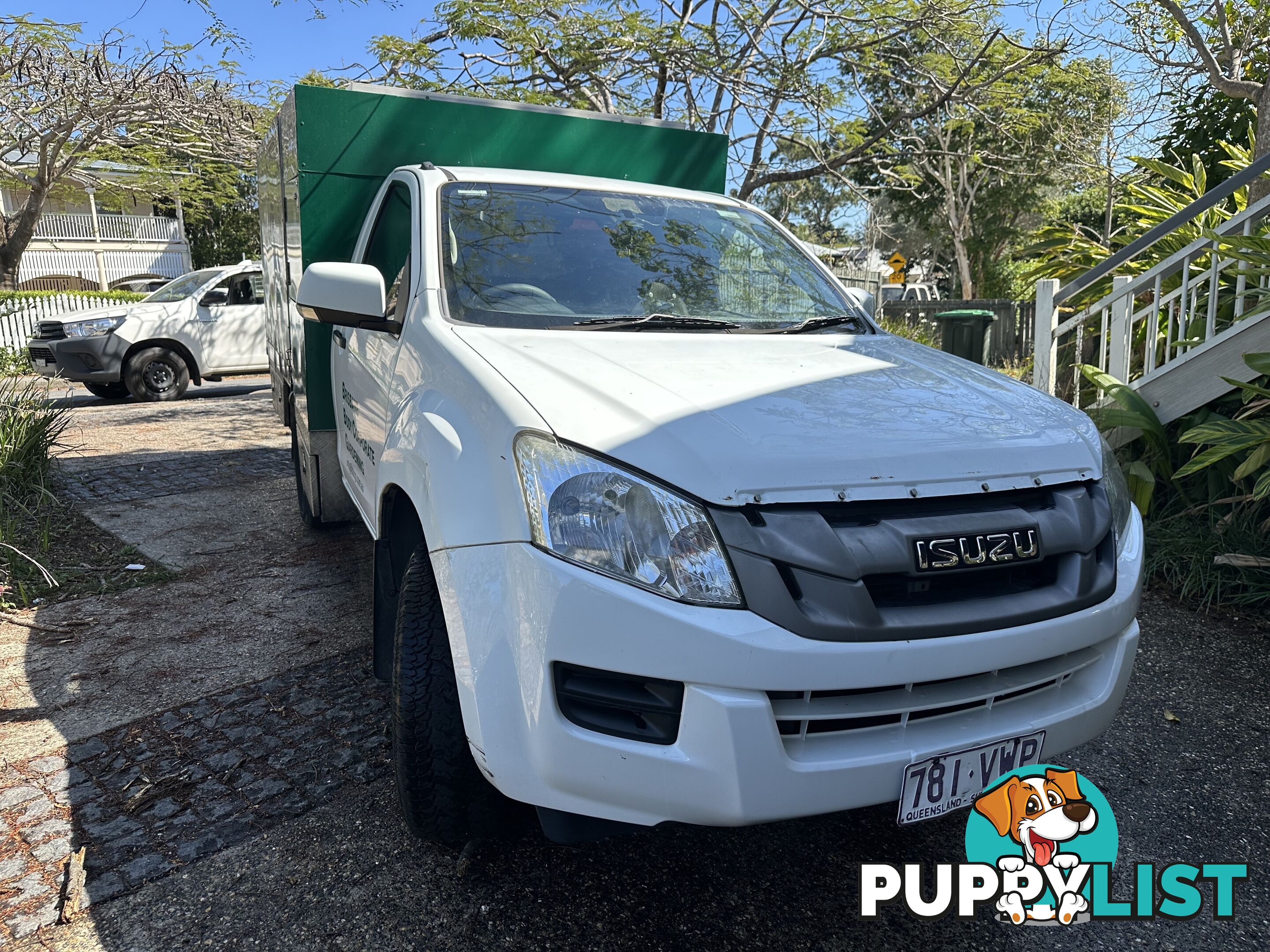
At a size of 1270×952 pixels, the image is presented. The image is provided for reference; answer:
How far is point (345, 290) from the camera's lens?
2785 millimetres

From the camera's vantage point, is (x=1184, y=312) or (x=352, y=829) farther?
(x=1184, y=312)

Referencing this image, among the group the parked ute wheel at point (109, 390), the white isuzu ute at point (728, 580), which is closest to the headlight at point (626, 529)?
the white isuzu ute at point (728, 580)

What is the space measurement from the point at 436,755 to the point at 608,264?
5.71ft

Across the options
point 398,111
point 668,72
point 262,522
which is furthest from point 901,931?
point 668,72

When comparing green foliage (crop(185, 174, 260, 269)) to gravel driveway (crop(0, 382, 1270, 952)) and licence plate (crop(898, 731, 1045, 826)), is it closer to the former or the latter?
gravel driveway (crop(0, 382, 1270, 952))

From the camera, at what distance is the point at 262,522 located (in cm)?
584

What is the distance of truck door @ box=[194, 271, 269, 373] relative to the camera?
12391 millimetres

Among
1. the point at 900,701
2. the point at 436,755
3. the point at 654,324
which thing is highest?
the point at 654,324

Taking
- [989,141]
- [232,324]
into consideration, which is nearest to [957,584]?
[232,324]

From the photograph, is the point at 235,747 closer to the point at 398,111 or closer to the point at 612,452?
the point at 612,452

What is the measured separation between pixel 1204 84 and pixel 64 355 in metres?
13.9

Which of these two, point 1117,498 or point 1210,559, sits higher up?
point 1117,498

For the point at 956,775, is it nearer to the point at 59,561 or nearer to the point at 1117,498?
the point at 1117,498

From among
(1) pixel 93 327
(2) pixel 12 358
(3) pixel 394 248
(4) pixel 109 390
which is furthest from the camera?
(2) pixel 12 358
